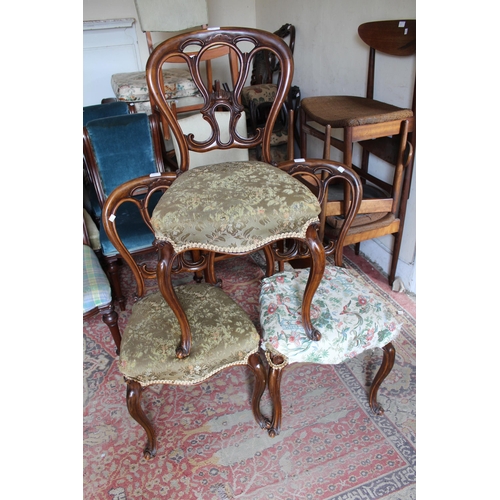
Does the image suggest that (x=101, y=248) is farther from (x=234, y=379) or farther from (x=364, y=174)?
(x=364, y=174)

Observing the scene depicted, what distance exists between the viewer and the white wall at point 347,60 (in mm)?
1998

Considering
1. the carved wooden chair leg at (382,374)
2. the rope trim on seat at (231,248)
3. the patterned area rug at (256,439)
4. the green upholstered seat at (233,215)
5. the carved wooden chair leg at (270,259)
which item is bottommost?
the patterned area rug at (256,439)

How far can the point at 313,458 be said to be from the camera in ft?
4.55

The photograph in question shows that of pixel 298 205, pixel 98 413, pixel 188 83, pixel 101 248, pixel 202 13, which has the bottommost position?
pixel 98 413

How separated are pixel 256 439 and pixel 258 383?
249 millimetres

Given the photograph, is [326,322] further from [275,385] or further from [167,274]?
[167,274]

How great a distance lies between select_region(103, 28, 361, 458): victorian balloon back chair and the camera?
3.61 ft

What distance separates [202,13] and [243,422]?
2.80m

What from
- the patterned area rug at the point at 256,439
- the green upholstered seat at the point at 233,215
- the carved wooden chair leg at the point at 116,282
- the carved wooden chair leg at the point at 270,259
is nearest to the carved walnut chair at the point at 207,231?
the green upholstered seat at the point at 233,215

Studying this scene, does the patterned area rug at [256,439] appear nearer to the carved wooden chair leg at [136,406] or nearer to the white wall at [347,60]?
the carved wooden chair leg at [136,406]

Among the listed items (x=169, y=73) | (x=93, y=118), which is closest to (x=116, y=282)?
(x=93, y=118)

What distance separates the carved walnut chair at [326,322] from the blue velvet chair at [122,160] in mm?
847
